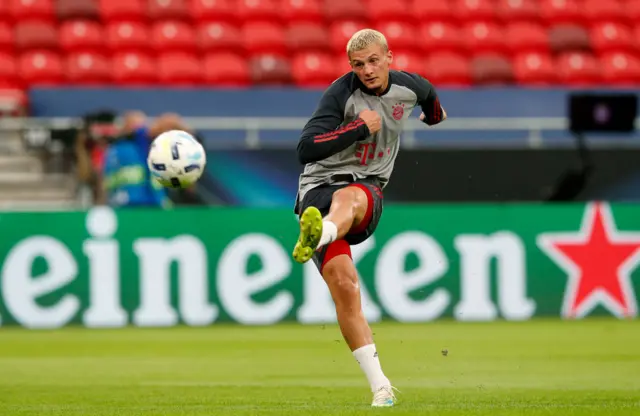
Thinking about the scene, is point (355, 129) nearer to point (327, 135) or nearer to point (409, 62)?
point (327, 135)

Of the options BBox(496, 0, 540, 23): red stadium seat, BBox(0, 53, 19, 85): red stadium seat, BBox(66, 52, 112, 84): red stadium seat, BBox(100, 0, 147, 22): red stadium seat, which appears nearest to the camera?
BBox(0, 53, 19, 85): red stadium seat

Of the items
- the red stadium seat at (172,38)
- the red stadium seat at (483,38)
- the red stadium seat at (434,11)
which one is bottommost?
the red stadium seat at (483,38)

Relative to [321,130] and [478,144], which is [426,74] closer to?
[478,144]

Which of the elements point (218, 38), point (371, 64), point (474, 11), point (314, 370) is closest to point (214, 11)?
point (218, 38)

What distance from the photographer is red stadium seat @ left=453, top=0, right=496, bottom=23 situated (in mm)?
20062

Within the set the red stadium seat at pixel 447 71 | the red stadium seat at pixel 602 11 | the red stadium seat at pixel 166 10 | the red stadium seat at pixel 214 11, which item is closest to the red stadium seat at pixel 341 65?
the red stadium seat at pixel 447 71

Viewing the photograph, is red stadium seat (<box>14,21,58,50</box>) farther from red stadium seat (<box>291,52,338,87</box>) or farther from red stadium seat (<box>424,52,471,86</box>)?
red stadium seat (<box>424,52,471,86</box>)

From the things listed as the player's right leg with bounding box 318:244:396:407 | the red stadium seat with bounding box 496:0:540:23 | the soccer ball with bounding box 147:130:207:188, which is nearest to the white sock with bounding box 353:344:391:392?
the player's right leg with bounding box 318:244:396:407

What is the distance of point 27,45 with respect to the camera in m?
18.6

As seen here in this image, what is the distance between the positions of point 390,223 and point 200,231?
2.13 meters

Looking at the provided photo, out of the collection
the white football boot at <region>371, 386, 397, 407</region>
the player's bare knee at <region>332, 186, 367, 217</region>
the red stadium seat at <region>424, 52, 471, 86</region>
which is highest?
the red stadium seat at <region>424, 52, 471, 86</region>

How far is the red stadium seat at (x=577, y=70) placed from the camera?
63.8 feet

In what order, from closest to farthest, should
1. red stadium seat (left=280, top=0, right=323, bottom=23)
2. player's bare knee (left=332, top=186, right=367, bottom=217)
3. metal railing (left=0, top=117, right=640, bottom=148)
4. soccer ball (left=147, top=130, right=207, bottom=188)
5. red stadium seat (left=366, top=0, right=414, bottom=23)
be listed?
player's bare knee (left=332, top=186, right=367, bottom=217)
soccer ball (left=147, top=130, right=207, bottom=188)
metal railing (left=0, top=117, right=640, bottom=148)
red stadium seat (left=280, top=0, right=323, bottom=23)
red stadium seat (left=366, top=0, right=414, bottom=23)

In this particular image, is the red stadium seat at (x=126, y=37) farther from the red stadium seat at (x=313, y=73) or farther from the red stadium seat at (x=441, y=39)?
the red stadium seat at (x=441, y=39)
